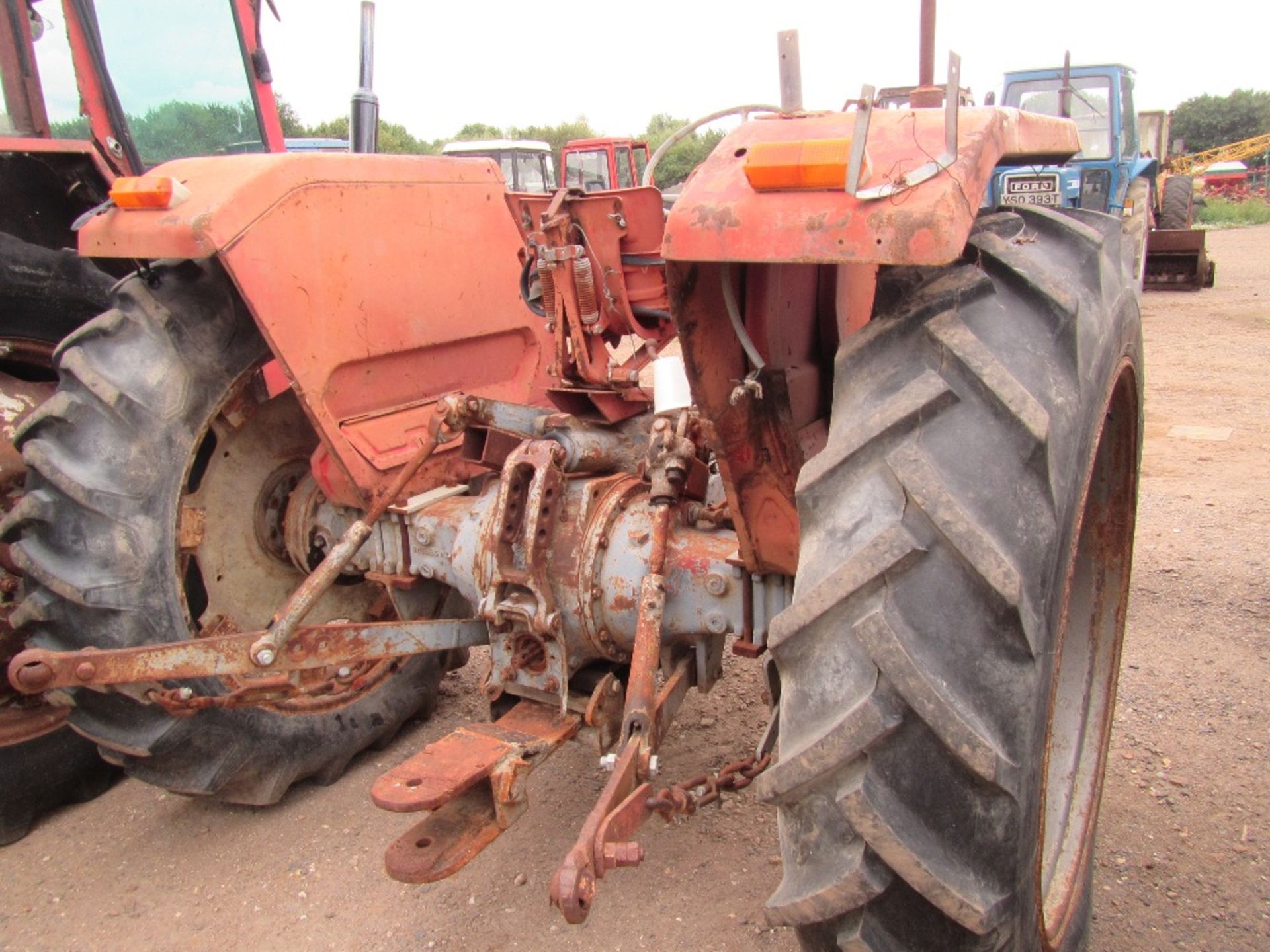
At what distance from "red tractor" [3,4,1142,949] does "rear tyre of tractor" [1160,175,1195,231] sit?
13.4m

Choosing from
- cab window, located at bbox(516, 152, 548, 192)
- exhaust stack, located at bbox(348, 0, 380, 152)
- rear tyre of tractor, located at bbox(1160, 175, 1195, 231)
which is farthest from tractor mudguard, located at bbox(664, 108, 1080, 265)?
cab window, located at bbox(516, 152, 548, 192)

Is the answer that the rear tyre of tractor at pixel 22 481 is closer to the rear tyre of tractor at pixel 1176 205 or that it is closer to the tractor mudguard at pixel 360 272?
the tractor mudguard at pixel 360 272

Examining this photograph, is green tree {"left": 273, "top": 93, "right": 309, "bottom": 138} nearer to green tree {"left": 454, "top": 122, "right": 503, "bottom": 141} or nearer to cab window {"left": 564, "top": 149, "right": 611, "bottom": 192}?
cab window {"left": 564, "top": 149, "right": 611, "bottom": 192}

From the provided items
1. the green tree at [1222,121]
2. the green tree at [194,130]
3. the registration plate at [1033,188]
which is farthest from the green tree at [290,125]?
the green tree at [1222,121]

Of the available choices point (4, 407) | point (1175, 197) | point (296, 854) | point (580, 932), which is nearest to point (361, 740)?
point (296, 854)

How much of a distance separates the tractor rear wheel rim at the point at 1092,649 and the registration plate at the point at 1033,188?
804 cm

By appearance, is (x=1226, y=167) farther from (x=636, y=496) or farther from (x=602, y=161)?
(x=636, y=496)

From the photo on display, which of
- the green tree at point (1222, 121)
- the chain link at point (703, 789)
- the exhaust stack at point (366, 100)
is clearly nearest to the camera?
the chain link at point (703, 789)

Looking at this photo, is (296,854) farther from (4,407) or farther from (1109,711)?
(1109,711)

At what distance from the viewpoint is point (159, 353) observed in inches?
91.9

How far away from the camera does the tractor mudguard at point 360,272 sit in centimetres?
224

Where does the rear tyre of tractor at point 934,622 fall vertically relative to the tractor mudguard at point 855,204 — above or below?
below

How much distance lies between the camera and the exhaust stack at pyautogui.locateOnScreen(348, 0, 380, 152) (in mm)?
3037

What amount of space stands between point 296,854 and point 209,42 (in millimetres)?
2772
